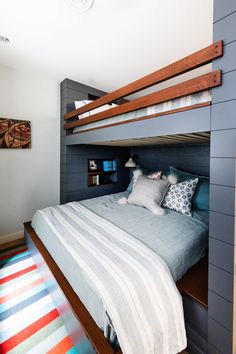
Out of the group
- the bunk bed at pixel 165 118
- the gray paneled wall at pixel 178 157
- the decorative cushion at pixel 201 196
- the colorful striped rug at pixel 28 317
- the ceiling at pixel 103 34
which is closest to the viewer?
the bunk bed at pixel 165 118

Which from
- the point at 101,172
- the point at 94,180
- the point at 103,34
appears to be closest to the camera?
the point at 103,34

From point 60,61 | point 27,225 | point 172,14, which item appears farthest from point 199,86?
point 27,225

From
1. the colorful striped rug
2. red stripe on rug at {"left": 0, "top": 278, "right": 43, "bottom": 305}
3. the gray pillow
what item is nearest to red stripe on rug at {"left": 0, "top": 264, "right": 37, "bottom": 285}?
the colorful striped rug

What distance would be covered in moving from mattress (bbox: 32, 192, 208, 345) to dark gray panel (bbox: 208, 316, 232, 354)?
0.92ft

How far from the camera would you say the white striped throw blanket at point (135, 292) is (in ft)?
2.69

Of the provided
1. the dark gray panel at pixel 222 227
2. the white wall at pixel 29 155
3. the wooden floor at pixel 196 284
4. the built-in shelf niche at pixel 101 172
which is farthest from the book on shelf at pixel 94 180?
the dark gray panel at pixel 222 227

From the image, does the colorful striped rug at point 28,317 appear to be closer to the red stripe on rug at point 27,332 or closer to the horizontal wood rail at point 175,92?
the red stripe on rug at point 27,332

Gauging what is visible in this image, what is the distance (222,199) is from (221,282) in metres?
0.43

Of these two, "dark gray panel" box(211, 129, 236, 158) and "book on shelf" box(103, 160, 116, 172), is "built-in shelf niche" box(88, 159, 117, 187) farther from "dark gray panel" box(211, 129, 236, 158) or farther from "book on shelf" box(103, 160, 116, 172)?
"dark gray panel" box(211, 129, 236, 158)

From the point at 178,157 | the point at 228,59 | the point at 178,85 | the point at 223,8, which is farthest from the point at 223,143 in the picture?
the point at 178,157

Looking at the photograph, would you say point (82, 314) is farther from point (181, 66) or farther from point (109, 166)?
point (109, 166)

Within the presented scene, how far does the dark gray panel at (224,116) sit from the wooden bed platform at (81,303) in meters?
0.98

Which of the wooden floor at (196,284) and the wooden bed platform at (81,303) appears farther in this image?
the wooden floor at (196,284)

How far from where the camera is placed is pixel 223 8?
797 millimetres
